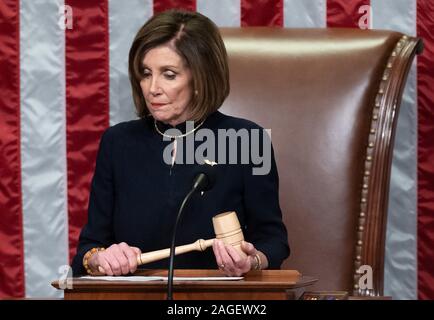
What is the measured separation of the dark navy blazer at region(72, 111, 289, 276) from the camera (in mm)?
2121

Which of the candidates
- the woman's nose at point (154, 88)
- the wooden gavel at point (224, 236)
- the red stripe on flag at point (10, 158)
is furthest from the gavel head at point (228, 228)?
the red stripe on flag at point (10, 158)

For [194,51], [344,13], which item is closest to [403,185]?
[344,13]

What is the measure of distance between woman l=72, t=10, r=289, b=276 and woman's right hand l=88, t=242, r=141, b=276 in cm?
23

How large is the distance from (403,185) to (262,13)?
2.15ft

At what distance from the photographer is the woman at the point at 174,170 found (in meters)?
2.11

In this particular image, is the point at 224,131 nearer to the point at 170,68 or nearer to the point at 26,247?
the point at 170,68

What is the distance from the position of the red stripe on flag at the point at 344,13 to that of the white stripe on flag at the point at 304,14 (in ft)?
0.07

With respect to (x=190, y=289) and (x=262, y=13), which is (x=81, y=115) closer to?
(x=262, y=13)

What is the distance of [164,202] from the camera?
2139 millimetres

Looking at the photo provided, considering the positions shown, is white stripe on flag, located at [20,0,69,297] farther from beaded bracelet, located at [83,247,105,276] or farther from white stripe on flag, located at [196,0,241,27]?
beaded bracelet, located at [83,247,105,276]

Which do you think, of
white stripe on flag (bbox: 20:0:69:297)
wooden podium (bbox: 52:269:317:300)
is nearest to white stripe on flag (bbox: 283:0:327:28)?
white stripe on flag (bbox: 20:0:69:297)

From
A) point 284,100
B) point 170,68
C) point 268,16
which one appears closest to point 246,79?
point 284,100

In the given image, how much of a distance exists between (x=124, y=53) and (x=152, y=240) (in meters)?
0.89

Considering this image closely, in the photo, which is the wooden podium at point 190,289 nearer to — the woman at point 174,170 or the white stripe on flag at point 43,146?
the woman at point 174,170
